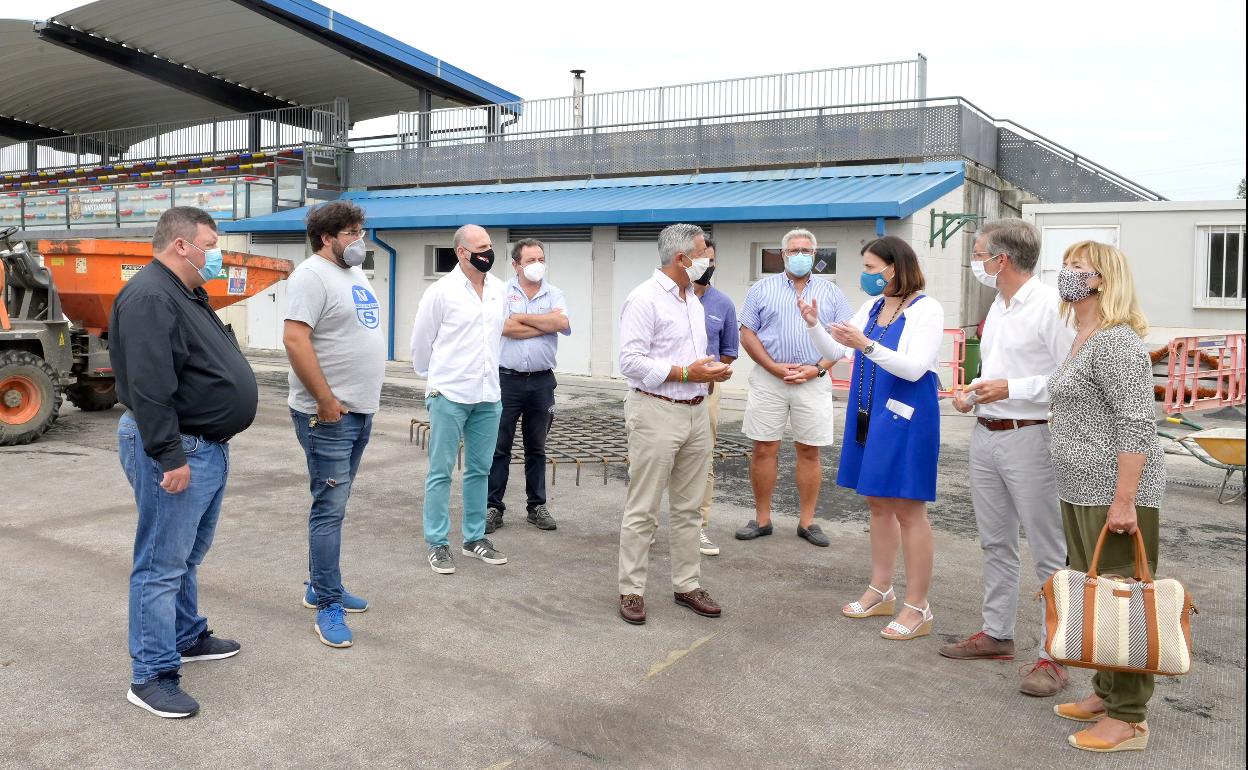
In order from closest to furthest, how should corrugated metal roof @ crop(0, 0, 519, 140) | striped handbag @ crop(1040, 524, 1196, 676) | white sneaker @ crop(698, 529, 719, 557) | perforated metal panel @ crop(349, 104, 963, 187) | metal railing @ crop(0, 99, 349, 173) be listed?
striped handbag @ crop(1040, 524, 1196, 676)
white sneaker @ crop(698, 529, 719, 557)
perforated metal panel @ crop(349, 104, 963, 187)
corrugated metal roof @ crop(0, 0, 519, 140)
metal railing @ crop(0, 99, 349, 173)

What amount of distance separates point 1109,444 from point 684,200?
13112mm

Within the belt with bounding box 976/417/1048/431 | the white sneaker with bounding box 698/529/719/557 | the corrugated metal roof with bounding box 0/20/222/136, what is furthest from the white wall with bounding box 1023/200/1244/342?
the corrugated metal roof with bounding box 0/20/222/136

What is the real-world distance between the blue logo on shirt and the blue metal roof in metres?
10.2

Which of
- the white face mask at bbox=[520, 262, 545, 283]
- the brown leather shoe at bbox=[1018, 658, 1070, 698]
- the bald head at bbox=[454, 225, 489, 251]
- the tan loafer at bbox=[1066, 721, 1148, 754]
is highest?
the bald head at bbox=[454, 225, 489, 251]

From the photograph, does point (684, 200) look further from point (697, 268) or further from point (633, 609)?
point (633, 609)

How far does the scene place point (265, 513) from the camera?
704cm

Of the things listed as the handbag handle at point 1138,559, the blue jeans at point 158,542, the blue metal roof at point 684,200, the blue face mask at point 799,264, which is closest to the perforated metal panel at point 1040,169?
the blue metal roof at point 684,200

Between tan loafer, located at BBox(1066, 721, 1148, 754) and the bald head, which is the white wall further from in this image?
tan loafer, located at BBox(1066, 721, 1148, 754)

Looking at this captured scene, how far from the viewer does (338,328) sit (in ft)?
15.3

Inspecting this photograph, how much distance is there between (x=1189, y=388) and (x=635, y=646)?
36.8ft

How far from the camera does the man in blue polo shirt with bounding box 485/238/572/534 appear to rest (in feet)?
→ 21.6

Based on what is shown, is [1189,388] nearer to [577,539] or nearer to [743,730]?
[577,539]

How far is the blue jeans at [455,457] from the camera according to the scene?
223 inches

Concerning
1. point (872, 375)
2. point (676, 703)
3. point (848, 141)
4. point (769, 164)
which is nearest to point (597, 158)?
point (769, 164)
